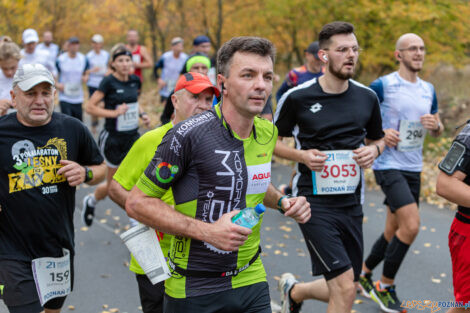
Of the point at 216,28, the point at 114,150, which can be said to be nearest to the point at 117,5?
the point at 216,28

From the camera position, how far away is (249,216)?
2689 mm

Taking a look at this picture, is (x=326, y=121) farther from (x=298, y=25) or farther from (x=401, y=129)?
(x=298, y=25)

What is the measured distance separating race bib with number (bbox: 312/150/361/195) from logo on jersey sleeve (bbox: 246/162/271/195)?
138 centimetres

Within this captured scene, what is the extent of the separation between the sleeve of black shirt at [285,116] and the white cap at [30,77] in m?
1.75

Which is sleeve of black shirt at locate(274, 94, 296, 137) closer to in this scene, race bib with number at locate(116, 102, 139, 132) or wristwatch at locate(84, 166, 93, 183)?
wristwatch at locate(84, 166, 93, 183)

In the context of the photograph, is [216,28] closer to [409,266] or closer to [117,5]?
[117,5]

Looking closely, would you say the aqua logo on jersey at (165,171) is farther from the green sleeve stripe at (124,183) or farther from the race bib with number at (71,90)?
the race bib with number at (71,90)

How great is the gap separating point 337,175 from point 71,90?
8.86 m

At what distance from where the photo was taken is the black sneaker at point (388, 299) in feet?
17.1

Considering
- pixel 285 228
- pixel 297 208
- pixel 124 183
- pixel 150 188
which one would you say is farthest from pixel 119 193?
pixel 285 228

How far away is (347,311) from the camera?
402 centimetres

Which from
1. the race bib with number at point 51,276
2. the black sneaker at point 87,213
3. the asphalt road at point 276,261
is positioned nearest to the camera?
the race bib with number at point 51,276

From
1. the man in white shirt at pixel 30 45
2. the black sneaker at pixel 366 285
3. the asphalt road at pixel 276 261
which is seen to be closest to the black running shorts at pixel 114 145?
the asphalt road at pixel 276 261

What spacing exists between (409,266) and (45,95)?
4535mm
